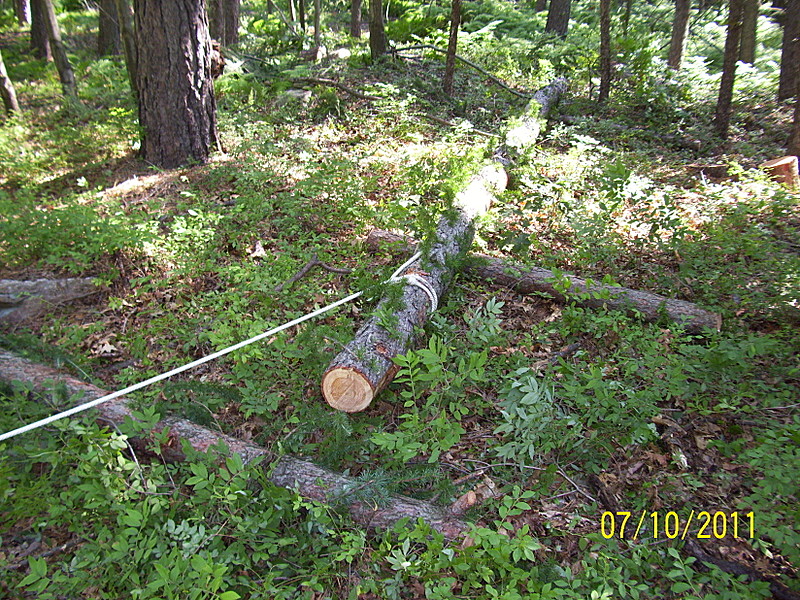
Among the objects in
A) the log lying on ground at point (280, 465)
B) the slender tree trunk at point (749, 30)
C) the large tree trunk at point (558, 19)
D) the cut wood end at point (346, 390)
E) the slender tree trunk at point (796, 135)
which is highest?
the large tree trunk at point (558, 19)

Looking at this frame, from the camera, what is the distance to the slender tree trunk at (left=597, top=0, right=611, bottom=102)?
884 cm

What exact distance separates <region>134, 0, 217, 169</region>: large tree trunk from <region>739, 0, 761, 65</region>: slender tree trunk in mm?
10552

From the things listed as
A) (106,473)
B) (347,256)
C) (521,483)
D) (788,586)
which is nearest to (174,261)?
(347,256)

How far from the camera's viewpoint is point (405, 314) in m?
4.02

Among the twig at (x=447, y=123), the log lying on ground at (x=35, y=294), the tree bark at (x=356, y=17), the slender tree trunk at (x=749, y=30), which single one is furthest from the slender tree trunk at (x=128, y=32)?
the slender tree trunk at (x=749, y=30)

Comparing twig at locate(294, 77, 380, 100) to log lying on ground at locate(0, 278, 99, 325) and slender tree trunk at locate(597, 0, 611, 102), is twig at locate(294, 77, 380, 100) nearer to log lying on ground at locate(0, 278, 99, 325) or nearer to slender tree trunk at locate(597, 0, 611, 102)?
slender tree trunk at locate(597, 0, 611, 102)

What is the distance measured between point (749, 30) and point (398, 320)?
11.7 metres

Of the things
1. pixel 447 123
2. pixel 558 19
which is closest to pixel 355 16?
pixel 558 19

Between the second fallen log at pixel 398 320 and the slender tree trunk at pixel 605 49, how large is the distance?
5782mm

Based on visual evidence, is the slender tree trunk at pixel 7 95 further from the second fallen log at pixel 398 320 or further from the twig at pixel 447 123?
the second fallen log at pixel 398 320

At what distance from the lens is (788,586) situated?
248cm

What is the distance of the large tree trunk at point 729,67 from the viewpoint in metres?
7.55

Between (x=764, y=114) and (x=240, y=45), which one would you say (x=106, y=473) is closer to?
(x=764, y=114)

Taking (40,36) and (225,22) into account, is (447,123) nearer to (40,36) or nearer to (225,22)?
(225,22)
